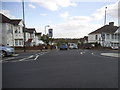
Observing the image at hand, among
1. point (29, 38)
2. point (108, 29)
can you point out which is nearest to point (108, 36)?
point (108, 29)

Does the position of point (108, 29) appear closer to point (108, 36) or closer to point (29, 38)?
point (108, 36)

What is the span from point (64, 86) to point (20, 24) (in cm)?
4864

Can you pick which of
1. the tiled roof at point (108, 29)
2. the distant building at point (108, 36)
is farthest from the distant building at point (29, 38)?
the tiled roof at point (108, 29)

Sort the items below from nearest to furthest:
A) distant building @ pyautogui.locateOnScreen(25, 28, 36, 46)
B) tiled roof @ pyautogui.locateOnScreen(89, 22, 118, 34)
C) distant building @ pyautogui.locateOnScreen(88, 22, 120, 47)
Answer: distant building @ pyautogui.locateOnScreen(25, 28, 36, 46)
distant building @ pyautogui.locateOnScreen(88, 22, 120, 47)
tiled roof @ pyautogui.locateOnScreen(89, 22, 118, 34)

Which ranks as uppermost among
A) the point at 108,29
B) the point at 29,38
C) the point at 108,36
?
the point at 108,29

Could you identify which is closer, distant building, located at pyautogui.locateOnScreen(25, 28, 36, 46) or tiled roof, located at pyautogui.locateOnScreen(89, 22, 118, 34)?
distant building, located at pyautogui.locateOnScreen(25, 28, 36, 46)

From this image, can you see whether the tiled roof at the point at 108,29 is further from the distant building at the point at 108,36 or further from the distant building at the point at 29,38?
the distant building at the point at 29,38

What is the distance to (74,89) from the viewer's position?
18.3 ft

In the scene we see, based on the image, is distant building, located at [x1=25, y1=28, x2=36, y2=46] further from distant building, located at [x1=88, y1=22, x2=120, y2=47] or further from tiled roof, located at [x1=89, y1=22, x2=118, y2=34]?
tiled roof, located at [x1=89, y1=22, x2=118, y2=34]

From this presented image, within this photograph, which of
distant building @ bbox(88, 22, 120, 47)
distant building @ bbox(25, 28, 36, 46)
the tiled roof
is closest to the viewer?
distant building @ bbox(25, 28, 36, 46)

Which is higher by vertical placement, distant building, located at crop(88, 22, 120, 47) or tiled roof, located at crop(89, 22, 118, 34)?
tiled roof, located at crop(89, 22, 118, 34)

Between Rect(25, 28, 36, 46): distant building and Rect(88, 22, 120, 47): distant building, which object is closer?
Rect(25, 28, 36, 46): distant building

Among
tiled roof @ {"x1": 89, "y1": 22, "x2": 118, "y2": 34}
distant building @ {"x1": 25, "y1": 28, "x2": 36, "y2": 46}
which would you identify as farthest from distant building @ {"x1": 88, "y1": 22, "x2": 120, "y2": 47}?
distant building @ {"x1": 25, "y1": 28, "x2": 36, "y2": 46}

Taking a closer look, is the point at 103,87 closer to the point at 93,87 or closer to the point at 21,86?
the point at 93,87
